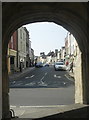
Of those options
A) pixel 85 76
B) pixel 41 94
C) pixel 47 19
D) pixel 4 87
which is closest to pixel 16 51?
pixel 41 94

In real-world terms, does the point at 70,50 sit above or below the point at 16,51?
above

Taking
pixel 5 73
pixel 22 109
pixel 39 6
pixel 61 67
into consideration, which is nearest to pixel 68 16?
pixel 39 6

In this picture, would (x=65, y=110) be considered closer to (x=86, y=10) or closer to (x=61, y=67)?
(x=86, y=10)

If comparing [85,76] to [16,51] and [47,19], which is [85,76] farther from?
[16,51]

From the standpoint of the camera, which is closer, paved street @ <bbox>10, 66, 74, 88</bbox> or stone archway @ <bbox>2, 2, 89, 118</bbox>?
stone archway @ <bbox>2, 2, 89, 118</bbox>

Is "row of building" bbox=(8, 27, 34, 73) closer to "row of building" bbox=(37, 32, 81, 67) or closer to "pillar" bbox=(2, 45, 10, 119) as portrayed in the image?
"row of building" bbox=(37, 32, 81, 67)

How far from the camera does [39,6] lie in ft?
30.0

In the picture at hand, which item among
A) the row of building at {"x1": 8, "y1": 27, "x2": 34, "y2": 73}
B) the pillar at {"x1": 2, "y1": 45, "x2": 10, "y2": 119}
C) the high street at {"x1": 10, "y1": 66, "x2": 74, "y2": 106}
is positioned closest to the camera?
the pillar at {"x1": 2, "y1": 45, "x2": 10, "y2": 119}

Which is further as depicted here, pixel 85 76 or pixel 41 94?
pixel 41 94

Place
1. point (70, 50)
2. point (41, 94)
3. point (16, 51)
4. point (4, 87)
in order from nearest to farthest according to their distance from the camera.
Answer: point (4, 87) < point (41, 94) < point (16, 51) < point (70, 50)

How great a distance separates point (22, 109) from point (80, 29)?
13.7 ft

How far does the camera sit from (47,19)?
35.8ft

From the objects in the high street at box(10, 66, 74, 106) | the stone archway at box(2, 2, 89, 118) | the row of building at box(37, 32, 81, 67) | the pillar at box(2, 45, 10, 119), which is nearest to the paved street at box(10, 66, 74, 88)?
the high street at box(10, 66, 74, 106)

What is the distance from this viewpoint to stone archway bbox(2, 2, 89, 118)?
834cm
